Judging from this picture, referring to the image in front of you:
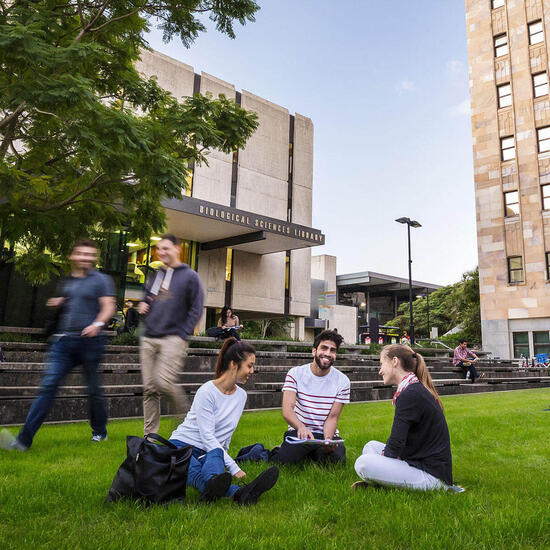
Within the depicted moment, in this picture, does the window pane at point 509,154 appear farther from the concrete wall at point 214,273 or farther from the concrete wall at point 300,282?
the concrete wall at point 214,273

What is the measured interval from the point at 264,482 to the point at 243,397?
1.05 meters

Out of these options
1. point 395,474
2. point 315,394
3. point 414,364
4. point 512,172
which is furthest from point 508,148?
point 395,474

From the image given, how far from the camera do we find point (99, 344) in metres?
5.67

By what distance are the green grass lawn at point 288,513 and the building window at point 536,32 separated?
4046cm

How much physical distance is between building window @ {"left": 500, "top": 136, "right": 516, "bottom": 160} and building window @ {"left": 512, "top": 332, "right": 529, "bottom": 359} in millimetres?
13068

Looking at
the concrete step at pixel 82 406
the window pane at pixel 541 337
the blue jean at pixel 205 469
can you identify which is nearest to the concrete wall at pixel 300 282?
the window pane at pixel 541 337

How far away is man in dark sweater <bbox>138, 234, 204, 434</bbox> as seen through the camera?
536cm

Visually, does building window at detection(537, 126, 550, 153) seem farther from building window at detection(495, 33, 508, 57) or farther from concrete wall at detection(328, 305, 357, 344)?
concrete wall at detection(328, 305, 357, 344)

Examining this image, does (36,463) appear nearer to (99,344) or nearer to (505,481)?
(99,344)

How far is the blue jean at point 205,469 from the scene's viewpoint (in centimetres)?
365

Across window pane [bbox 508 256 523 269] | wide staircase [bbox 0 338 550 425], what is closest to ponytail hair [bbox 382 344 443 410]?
wide staircase [bbox 0 338 550 425]

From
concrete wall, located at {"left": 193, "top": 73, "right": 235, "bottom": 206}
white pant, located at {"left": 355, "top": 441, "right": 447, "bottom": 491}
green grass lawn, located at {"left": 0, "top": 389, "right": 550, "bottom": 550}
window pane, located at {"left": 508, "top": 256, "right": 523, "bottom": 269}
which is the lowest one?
green grass lawn, located at {"left": 0, "top": 389, "right": 550, "bottom": 550}

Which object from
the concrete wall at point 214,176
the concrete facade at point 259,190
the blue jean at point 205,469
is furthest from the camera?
the concrete facade at point 259,190

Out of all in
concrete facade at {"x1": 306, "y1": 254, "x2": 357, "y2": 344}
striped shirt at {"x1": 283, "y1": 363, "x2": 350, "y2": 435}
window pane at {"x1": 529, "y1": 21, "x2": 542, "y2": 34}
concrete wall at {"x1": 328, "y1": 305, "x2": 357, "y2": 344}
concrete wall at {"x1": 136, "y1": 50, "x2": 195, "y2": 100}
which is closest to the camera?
striped shirt at {"x1": 283, "y1": 363, "x2": 350, "y2": 435}
